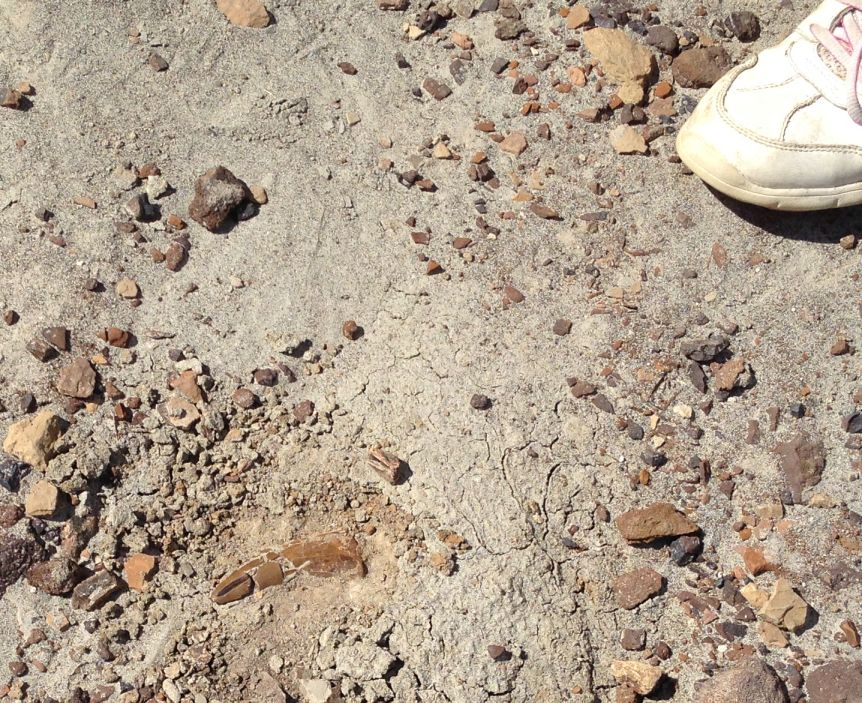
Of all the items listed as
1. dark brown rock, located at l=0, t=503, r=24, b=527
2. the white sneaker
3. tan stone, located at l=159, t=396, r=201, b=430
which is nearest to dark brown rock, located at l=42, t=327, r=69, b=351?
tan stone, located at l=159, t=396, r=201, b=430

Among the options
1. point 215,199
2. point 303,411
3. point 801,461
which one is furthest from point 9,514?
point 801,461

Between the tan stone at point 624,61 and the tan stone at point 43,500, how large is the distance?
1.78 meters

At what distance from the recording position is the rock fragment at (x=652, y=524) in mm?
2096

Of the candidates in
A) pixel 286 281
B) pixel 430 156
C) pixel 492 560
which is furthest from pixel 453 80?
pixel 492 560

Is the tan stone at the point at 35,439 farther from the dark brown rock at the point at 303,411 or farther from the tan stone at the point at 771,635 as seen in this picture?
the tan stone at the point at 771,635

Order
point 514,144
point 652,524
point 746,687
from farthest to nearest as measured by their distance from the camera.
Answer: point 514,144
point 652,524
point 746,687

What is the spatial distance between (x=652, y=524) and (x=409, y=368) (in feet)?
2.28

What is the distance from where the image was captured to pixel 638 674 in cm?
201

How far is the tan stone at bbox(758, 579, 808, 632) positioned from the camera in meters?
2.05

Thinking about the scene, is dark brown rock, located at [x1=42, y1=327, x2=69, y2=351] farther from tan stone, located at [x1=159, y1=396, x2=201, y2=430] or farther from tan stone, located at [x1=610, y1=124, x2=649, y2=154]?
tan stone, located at [x1=610, y1=124, x2=649, y2=154]

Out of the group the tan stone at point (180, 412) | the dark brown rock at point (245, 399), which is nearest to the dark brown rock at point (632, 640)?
the dark brown rock at point (245, 399)

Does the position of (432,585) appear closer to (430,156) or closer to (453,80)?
(430,156)

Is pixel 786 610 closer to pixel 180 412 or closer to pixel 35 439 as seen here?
pixel 180 412

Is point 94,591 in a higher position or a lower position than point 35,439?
lower
